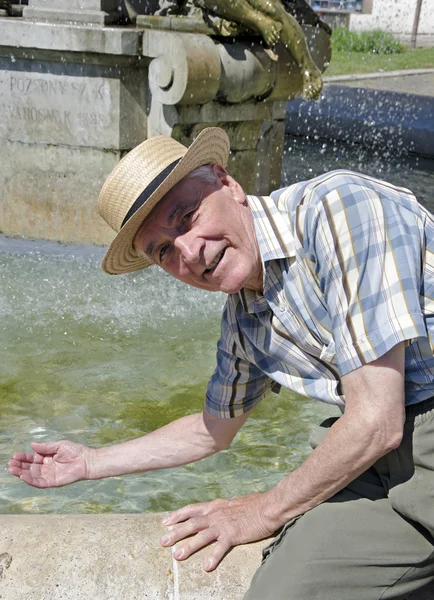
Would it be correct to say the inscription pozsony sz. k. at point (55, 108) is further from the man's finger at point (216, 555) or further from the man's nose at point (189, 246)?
the man's finger at point (216, 555)

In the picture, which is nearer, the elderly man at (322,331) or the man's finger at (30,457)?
the elderly man at (322,331)

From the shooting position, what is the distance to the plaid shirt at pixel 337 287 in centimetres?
184

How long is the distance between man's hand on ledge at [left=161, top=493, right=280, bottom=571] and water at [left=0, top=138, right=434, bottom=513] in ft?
3.34

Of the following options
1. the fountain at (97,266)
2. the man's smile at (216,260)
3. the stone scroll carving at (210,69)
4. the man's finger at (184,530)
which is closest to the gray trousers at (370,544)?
the man's finger at (184,530)

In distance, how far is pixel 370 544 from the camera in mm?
2025

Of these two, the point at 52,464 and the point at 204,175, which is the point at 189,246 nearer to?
the point at 204,175

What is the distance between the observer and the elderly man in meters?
1.86

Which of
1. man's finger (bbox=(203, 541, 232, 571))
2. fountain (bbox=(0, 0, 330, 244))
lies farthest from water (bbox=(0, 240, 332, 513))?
man's finger (bbox=(203, 541, 232, 571))

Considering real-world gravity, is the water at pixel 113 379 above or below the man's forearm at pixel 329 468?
below

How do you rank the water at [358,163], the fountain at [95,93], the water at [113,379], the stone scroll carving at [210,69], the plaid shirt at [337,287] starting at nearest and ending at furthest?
the plaid shirt at [337,287], the water at [113,379], the stone scroll carving at [210,69], the fountain at [95,93], the water at [358,163]

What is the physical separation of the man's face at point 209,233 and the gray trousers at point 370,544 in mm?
539

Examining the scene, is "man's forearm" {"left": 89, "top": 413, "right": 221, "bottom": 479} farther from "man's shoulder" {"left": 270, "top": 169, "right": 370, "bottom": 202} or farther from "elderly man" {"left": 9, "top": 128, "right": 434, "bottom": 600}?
"man's shoulder" {"left": 270, "top": 169, "right": 370, "bottom": 202}

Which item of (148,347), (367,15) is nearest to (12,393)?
(148,347)

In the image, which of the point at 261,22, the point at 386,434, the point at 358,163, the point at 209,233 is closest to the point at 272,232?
the point at 209,233
